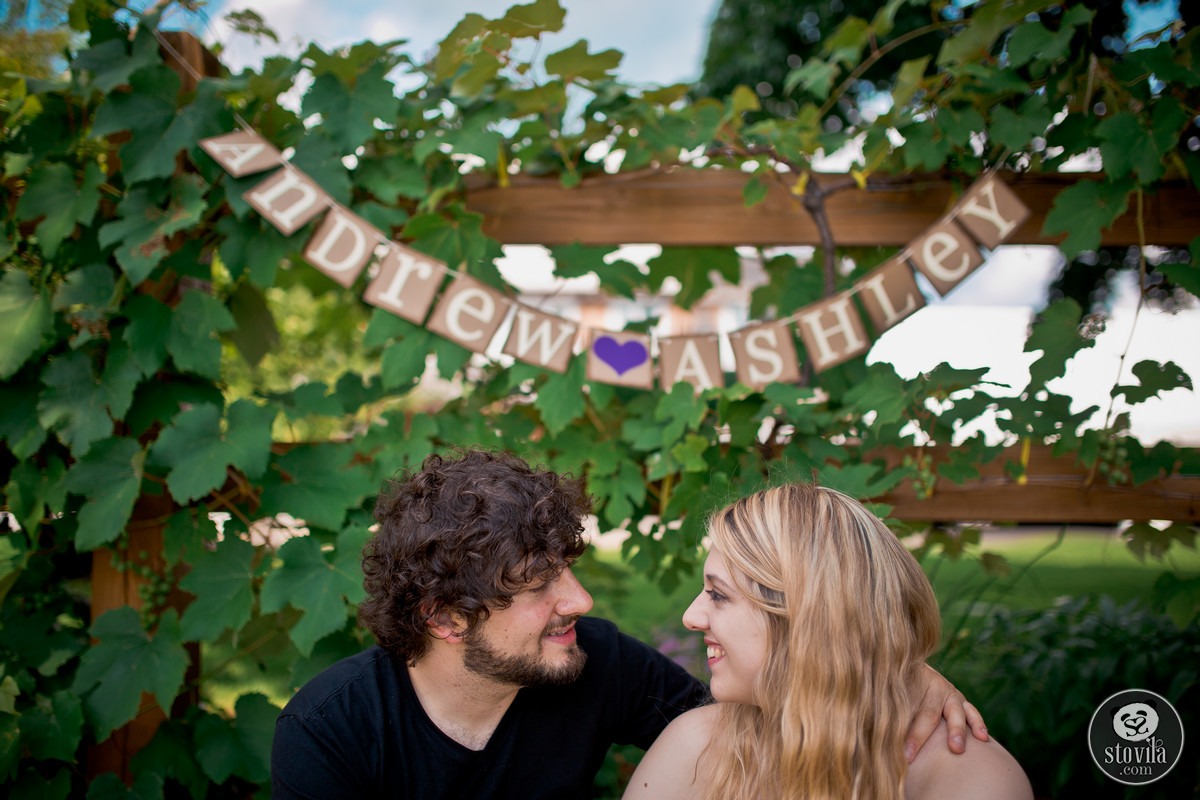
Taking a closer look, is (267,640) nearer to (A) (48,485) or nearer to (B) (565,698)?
(A) (48,485)

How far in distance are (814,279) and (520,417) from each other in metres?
0.82

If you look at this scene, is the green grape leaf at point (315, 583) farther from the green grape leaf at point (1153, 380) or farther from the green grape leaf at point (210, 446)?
the green grape leaf at point (1153, 380)

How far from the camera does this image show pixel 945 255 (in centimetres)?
204

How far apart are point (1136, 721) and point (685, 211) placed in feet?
4.98

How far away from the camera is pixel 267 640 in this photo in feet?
7.20

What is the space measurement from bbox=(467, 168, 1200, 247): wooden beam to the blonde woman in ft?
3.44

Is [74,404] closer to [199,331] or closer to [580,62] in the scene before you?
[199,331]

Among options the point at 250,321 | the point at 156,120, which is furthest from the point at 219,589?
the point at 156,120

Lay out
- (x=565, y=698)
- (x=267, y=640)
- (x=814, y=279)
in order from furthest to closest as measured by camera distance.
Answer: (x=814, y=279) < (x=267, y=640) < (x=565, y=698)

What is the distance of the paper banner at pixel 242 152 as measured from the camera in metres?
1.99

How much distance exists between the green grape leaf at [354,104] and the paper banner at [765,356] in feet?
3.01

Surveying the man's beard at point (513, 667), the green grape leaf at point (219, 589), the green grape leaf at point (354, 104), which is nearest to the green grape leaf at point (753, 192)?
the green grape leaf at point (354, 104)

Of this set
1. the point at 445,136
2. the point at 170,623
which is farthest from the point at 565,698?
the point at 445,136

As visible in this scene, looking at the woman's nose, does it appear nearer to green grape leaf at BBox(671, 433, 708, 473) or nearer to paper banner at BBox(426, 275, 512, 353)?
green grape leaf at BBox(671, 433, 708, 473)
